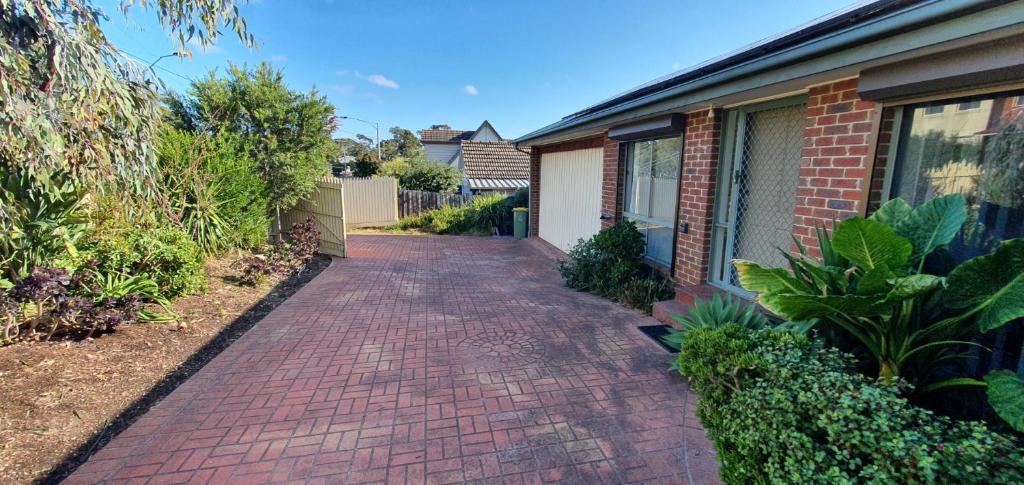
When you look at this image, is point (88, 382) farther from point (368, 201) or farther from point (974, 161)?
point (368, 201)

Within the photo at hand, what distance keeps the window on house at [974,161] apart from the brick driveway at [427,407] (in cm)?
207

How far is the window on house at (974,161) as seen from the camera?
2.45 m

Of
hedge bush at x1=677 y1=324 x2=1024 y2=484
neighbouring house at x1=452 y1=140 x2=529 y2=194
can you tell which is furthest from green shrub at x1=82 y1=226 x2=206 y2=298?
neighbouring house at x1=452 y1=140 x2=529 y2=194

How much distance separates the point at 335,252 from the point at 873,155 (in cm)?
917

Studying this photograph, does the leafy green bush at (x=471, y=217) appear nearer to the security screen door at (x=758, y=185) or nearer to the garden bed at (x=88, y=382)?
the garden bed at (x=88, y=382)

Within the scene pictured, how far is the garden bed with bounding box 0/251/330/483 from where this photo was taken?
106 inches

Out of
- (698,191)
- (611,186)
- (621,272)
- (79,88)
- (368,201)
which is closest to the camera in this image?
(79,88)

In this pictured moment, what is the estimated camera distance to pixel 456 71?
22.4m

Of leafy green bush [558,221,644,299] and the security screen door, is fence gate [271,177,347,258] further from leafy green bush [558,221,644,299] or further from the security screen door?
the security screen door

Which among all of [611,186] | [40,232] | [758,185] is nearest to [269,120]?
[40,232]

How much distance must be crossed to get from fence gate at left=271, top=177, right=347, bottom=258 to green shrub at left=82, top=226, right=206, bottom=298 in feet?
11.6

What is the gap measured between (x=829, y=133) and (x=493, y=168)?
18372 mm

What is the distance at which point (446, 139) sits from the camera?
38156 millimetres

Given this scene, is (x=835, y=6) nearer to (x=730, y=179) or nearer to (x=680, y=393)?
(x=730, y=179)
